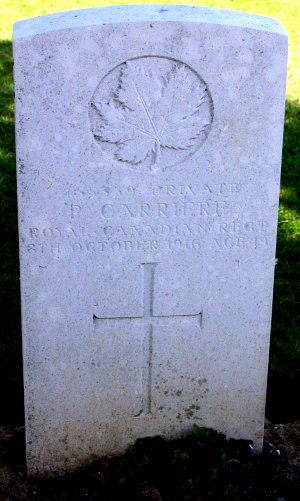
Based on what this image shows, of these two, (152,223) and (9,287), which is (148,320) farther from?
(9,287)

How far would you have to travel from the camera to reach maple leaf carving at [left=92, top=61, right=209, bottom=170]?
316 centimetres

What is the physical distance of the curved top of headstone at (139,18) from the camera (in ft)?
10.1

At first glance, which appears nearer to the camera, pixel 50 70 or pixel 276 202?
pixel 50 70

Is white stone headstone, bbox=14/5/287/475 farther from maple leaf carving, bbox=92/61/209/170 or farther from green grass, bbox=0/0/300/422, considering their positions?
green grass, bbox=0/0/300/422

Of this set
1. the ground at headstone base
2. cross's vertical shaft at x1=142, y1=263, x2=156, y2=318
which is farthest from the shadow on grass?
cross's vertical shaft at x1=142, y1=263, x2=156, y2=318

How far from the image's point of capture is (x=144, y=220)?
3371 mm

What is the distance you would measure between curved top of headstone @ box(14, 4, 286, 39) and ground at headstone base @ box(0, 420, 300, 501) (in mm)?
1682

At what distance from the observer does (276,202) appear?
11.3 feet

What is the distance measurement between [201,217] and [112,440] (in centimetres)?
107

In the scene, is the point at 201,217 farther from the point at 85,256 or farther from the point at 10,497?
the point at 10,497

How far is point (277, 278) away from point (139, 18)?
2.61 meters

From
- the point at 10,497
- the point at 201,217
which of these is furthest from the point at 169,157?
the point at 10,497

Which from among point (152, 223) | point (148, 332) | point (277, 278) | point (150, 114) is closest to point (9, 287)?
point (277, 278)

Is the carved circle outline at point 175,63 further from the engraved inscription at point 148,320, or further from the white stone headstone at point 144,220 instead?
the engraved inscription at point 148,320
